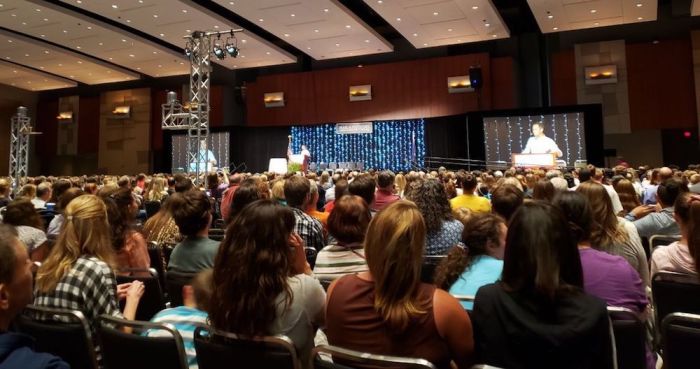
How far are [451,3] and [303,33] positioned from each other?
199 inches

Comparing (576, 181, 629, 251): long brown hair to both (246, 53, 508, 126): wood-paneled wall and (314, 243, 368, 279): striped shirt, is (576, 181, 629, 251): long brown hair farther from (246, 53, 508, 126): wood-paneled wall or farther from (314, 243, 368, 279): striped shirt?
(246, 53, 508, 126): wood-paneled wall

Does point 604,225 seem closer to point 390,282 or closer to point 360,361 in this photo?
point 390,282

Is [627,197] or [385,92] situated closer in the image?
[627,197]

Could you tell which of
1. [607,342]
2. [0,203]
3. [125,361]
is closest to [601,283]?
[607,342]

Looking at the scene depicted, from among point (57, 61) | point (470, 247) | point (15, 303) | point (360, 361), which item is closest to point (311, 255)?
point (470, 247)

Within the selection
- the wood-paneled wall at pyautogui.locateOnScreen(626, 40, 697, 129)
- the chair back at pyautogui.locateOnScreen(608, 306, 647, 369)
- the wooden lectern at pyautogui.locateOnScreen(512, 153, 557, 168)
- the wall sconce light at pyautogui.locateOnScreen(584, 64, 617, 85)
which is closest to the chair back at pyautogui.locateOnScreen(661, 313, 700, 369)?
the chair back at pyautogui.locateOnScreen(608, 306, 647, 369)

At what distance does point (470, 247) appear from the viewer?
2242 mm

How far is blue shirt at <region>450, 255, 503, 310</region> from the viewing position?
211cm

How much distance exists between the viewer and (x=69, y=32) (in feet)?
51.2

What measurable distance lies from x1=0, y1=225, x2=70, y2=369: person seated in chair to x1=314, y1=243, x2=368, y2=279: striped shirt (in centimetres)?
160

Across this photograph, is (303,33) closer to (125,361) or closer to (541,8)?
(541,8)

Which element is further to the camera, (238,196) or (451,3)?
(451,3)

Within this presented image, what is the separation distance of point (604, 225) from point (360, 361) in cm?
194

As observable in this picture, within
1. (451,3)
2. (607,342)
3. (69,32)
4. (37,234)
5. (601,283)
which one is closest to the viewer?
(607,342)
